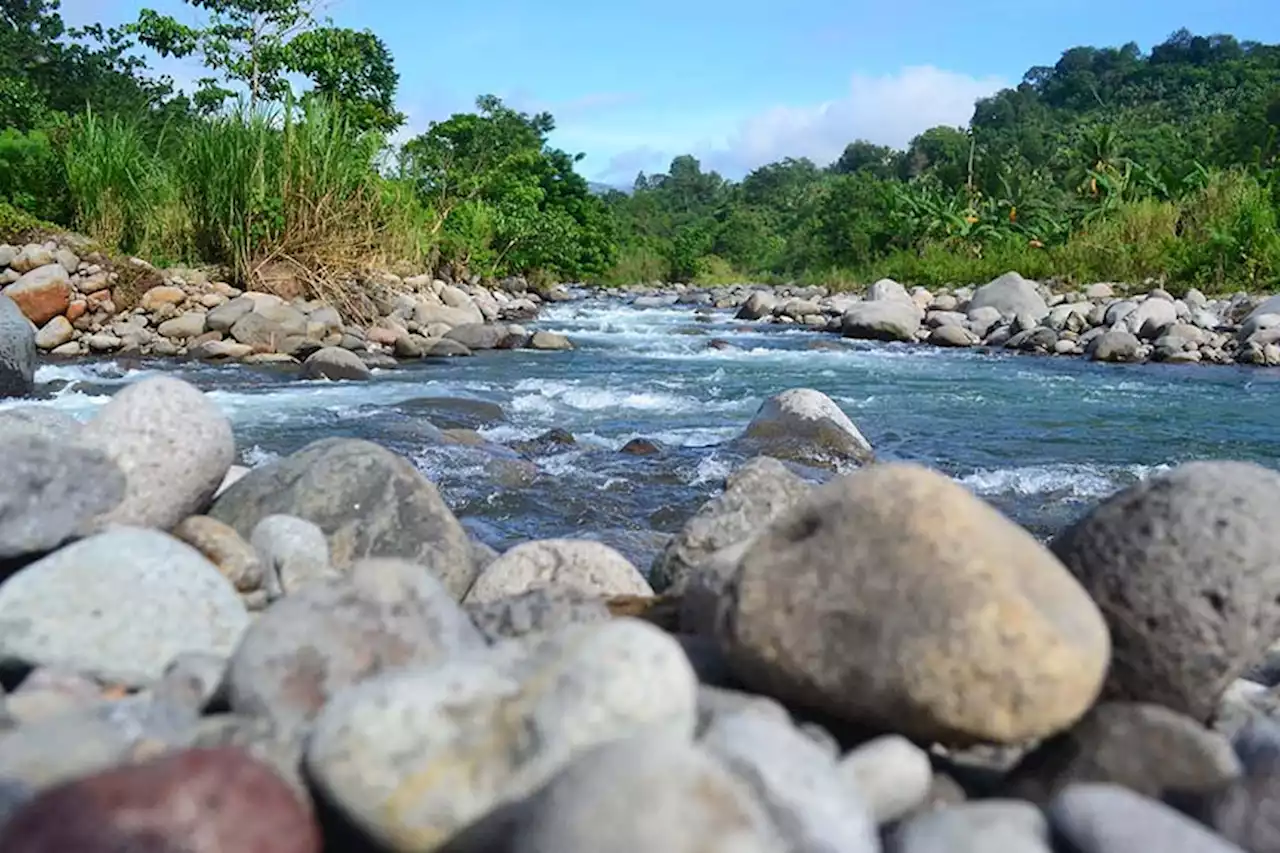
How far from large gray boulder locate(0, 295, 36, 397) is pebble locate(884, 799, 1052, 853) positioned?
913cm

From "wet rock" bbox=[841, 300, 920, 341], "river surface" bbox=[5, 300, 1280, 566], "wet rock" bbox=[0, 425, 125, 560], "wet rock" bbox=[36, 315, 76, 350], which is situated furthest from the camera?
"wet rock" bbox=[841, 300, 920, 341]

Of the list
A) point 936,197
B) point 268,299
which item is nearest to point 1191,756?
point 268,299

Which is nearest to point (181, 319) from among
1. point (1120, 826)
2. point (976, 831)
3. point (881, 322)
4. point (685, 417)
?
point (685, 417)

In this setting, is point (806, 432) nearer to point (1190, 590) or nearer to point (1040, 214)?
point (1190, 590)

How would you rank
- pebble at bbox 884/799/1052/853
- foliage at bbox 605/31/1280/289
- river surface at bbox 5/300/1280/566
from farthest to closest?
foliage at bbox 605/31/1280/289, river surface at bbox 5/300/1280/566, pebble at bbox 884/799/1052/853

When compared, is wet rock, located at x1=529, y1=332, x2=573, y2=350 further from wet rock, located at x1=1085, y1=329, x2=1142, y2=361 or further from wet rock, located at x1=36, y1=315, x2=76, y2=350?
wet rock, located at x1=1085, y1=329, x2=1142, y2=361

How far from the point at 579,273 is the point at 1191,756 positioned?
33124 mm

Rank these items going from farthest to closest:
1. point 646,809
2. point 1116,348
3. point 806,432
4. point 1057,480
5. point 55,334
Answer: point 1116,348 < point 55,334 < point 806,432 < point 1057,480 < point 646,809

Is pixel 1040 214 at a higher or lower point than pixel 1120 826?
higher

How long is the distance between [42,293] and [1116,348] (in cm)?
1312

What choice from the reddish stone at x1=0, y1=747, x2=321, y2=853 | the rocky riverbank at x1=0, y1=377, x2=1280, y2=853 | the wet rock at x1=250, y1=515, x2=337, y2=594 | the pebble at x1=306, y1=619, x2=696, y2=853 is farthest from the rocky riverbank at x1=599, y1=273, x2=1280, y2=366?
the reddish stone at x1=0, y1=747, x2=321, y2=853

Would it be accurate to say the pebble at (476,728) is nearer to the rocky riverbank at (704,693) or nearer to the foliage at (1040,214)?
the rocky riverbank at (704,693)

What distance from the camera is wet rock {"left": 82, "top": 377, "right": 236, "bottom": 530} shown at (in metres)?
3.37

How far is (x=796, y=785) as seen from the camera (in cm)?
179
